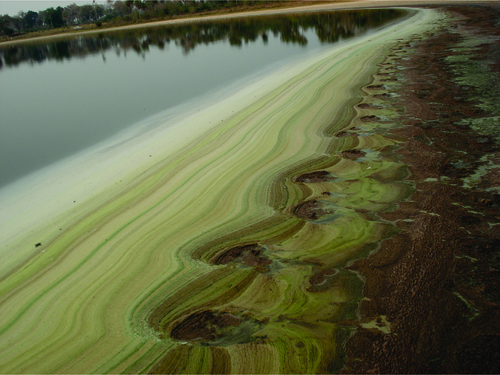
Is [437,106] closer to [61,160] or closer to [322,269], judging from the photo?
[322,269]

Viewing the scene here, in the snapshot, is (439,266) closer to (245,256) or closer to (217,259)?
(245,256)

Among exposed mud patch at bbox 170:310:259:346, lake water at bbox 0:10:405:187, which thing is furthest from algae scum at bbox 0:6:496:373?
lake water at bbox 0:10:405:187

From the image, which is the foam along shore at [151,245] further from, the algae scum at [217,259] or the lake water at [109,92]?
the lake water at [109,92]

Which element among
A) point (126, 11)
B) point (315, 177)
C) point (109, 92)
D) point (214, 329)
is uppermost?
point (126, 11)

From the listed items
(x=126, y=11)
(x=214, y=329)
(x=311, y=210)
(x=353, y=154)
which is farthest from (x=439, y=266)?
(x=126, y=11)

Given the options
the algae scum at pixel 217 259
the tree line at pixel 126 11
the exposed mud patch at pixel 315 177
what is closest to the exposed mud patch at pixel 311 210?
the algae scum at pixel 217 259

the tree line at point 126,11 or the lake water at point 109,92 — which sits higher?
the tree line at point 126,11

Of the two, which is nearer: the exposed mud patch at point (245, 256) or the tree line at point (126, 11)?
the exposed mud patch at point (245, 256)

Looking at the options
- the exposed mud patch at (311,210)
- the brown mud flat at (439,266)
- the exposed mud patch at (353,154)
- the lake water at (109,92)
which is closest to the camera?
the brown mud flat at (439,266)

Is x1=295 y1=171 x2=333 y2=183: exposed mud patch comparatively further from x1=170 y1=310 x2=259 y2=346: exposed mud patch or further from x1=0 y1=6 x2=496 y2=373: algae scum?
x1=170 y1=310 x2=259 y2=346: exposed mud patch
